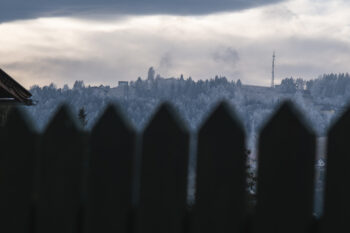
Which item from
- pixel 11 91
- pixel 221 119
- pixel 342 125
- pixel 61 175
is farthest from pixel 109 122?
pixel 11 91

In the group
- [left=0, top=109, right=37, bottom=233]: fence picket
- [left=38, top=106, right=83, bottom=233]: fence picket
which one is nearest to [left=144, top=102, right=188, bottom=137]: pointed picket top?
[left=38, top=106, right=83, bottom=233]: fence picket

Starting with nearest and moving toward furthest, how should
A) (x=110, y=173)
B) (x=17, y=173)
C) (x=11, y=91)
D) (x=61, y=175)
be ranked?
(x=110, y=173) → (x=61, y=175) → (x=17, y=173) → (x=11, y=91)

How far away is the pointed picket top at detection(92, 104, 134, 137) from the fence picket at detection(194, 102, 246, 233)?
49cm

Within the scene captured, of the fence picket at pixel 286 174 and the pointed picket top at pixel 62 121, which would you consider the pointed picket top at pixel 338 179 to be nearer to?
the fence picket at pixel 286 174

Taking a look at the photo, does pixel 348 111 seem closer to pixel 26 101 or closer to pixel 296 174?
pixel 296 174

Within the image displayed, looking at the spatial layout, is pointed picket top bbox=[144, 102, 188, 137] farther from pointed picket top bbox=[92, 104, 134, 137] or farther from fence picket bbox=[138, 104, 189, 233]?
pointed picket top bbox=[92, 104, 134, 137]

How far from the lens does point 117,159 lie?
3.35 metres

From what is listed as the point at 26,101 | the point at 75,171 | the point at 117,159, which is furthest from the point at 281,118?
the point at 26,101

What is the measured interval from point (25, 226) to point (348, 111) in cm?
206

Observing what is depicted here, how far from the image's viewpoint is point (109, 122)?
338 centimetres

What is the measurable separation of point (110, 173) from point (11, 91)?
11.9m

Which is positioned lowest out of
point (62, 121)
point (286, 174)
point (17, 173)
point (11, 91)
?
point (17, 173)

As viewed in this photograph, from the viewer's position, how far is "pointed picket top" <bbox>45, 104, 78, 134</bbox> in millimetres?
3465

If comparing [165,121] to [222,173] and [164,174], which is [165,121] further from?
[222,173]
